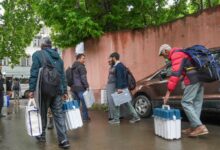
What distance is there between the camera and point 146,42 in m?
14.4

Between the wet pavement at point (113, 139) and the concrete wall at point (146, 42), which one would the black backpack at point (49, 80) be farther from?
the concrete wall at point (146, 42)

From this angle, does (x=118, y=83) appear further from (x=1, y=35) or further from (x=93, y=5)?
(x=1, y=35)

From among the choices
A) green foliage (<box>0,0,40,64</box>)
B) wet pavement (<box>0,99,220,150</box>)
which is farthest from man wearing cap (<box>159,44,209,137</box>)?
green foliage (<box>0,0,40,64</box>)

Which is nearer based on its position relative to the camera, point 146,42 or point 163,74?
point 163,74

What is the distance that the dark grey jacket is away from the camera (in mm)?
11031

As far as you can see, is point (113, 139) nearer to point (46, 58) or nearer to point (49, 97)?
point (49, 97)

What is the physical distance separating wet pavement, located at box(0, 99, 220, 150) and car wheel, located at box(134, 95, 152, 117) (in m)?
0.96

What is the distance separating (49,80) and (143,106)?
15.5 feet

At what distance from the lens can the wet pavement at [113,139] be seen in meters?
7.34

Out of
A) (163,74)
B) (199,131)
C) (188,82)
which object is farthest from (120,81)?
(199,131)

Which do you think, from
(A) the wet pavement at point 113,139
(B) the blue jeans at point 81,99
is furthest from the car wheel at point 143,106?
(B) the blue jeans at point 81,99

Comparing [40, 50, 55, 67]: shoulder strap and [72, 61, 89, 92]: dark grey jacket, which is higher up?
[40, 50, 55, 67]: shoulder strap

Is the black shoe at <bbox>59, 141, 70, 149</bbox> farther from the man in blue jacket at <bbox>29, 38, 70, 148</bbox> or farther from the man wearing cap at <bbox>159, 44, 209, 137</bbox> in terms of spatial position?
the man wearing cap at <bbox>159, 44, 209, 137</bbox>

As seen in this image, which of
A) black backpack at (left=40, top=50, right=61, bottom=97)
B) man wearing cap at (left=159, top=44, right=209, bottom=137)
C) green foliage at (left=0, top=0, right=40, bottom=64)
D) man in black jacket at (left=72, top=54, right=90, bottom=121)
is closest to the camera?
black backpack at (left=40, top=50, right=61, bottom=97)
